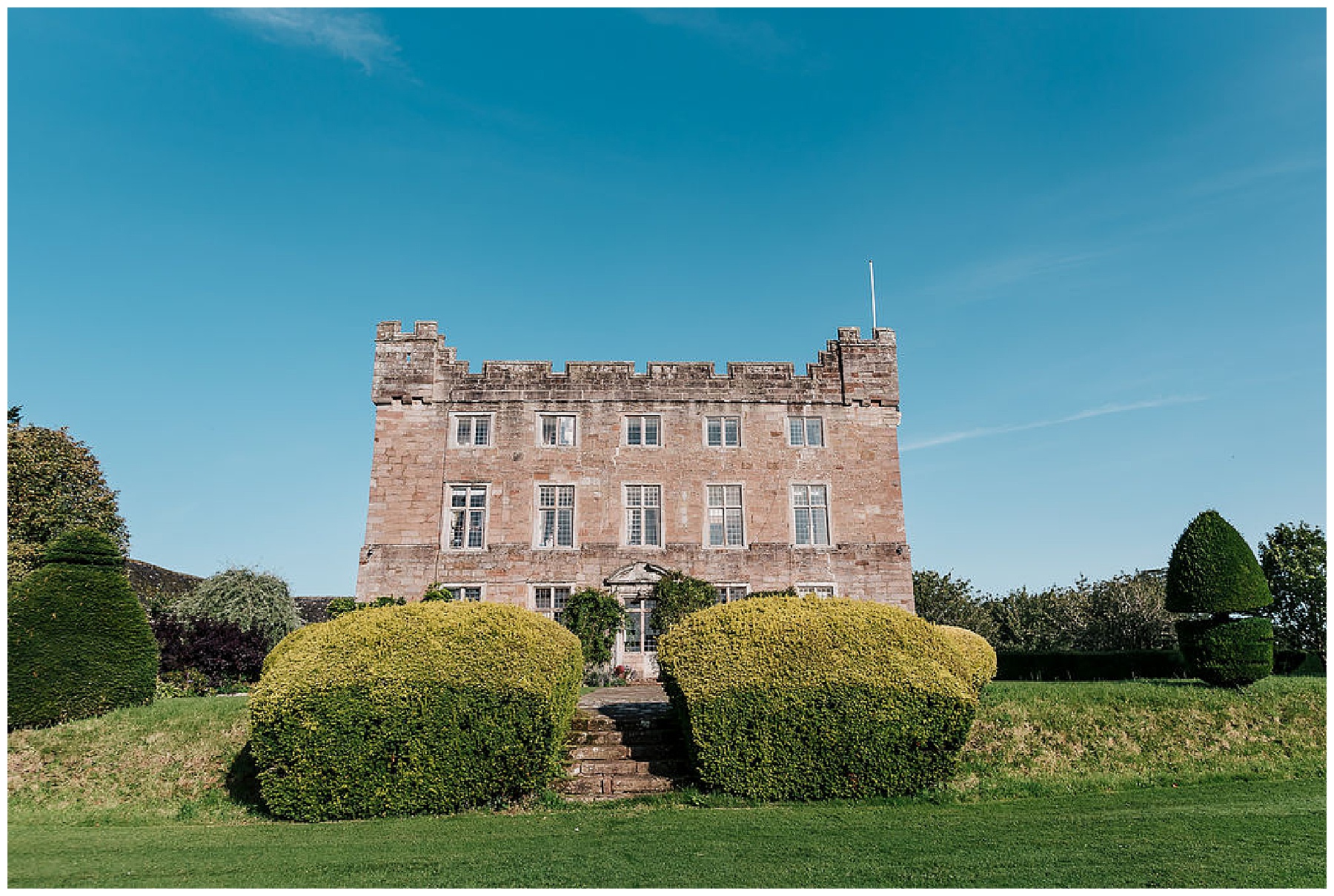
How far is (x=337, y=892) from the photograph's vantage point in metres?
7.07

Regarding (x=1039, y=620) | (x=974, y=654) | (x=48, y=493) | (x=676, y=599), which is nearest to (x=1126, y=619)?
(x=1039, y=620)

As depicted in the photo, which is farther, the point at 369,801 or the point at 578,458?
the point at 578,458

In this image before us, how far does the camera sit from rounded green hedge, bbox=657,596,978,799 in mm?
11531

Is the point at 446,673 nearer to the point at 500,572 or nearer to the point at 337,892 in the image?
the point at 337,892

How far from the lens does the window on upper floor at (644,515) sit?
84.2ft

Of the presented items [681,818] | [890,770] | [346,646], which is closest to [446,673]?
[346,646]

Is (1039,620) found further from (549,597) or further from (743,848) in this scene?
Result: (743,848)

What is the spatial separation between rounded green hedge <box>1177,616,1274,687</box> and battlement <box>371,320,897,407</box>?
12.5 m

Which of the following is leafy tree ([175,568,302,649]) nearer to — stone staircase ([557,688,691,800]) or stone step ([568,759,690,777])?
stone staircase ([557,688,691,800])

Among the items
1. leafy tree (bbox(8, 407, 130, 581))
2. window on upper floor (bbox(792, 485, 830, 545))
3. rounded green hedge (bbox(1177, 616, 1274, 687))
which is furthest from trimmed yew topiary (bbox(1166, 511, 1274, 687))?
leafy tree (bbox(8, 407, 130, 581))

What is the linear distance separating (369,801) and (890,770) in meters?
7.22

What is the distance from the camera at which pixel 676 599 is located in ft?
77.4

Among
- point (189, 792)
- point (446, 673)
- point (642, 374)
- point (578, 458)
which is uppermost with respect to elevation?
point (642, 374)

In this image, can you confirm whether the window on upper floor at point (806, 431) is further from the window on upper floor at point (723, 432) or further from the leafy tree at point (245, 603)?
the leafy tree at point (245, 603)
